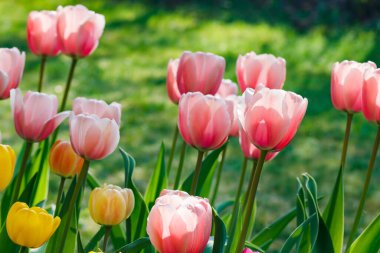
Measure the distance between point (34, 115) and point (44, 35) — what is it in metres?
0.58

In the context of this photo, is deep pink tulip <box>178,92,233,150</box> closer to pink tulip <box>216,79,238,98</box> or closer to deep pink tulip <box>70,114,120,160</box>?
deep pink tulip <box>70,114,120,160</box>

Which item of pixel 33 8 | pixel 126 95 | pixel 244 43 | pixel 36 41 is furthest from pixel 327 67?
pixel 36 41

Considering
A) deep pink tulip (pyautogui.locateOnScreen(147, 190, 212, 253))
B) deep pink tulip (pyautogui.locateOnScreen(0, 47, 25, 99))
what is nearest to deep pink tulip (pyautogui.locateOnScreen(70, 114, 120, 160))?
deep pink tulip (pyautogui.locateOnScreen(147, 190, 212, 253))

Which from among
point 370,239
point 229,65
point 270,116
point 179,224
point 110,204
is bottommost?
point 229,65

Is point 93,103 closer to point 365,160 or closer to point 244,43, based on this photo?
point 365,160

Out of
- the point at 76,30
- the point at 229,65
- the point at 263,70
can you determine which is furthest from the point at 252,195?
the point at 229,65

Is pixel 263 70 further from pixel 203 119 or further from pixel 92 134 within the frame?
pixel 92 134

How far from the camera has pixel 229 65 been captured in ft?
21.1

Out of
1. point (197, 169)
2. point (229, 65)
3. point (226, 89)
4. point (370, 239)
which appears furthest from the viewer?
point (229, 65)

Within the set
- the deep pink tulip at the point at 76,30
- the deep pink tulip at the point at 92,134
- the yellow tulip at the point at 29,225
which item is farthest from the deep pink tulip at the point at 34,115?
the deep pink tulip at the point at 76,30

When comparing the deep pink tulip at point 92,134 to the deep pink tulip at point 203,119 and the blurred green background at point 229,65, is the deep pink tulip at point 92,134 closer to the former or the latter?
the deep pink tulip at point 203,119

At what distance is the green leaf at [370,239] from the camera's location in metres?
2.02

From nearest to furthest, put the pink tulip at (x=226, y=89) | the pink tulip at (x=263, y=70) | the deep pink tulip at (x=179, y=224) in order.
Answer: the deep pink tulip at (x=179, y=224) → the pink tulip at (x=263, y=70) → the pink tulip at (x=226, y=89)

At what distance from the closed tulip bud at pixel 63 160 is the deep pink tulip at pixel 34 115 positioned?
134mm
